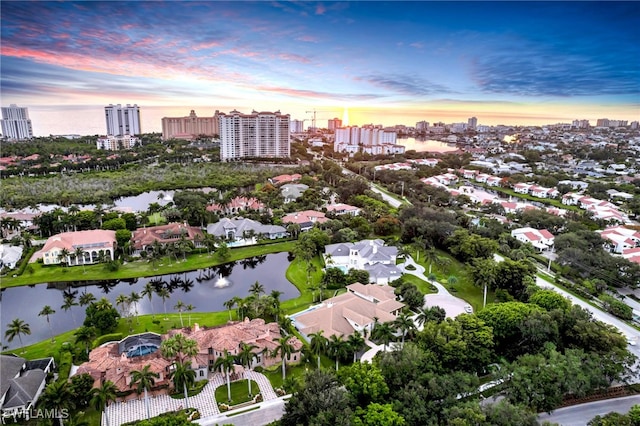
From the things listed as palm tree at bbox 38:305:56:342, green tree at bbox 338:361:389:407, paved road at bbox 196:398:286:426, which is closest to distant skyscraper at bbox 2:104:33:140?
palm tree at bbox 38:305:56:342

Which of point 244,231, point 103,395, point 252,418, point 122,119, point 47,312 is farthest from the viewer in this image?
point 122,119

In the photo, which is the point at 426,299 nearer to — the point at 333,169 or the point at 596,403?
the point at 596,403

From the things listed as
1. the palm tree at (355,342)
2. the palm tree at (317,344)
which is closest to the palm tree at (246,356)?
the palm tree at (317,344)

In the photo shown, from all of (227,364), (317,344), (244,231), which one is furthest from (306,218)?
(227,364)

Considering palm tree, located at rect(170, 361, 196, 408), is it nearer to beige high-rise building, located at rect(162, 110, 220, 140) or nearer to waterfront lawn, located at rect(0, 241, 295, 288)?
waterfront lawn, located at rect(0, 241, 295, 288)

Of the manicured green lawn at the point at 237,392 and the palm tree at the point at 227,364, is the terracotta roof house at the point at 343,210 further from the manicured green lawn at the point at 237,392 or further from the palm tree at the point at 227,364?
the palm tree at the point at 227,364

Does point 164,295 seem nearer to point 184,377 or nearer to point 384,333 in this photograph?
point 184,377

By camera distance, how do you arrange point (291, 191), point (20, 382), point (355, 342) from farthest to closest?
point (291, 191), point (355, 342), point (20, 382)
